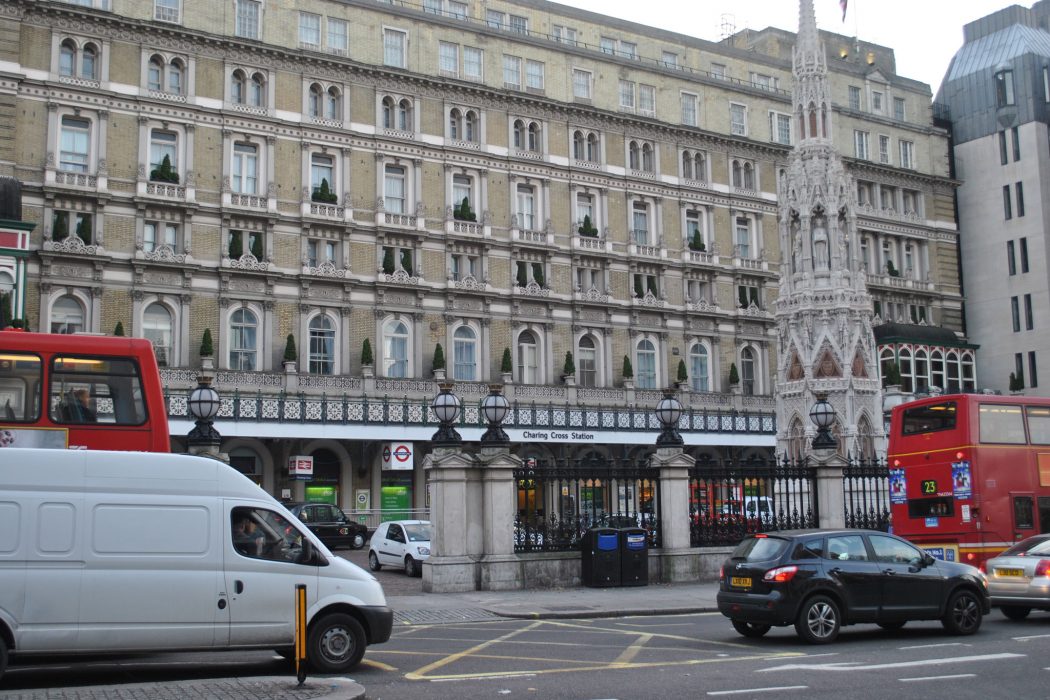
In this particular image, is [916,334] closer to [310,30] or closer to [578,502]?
[310,30]

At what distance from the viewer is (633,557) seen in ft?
84.0

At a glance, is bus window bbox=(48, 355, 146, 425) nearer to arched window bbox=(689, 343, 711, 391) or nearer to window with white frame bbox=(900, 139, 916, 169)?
arched window bbox=(689, 343, 711, 391)

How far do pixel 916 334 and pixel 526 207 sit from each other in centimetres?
2442

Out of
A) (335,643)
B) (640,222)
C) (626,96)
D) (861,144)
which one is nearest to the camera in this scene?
(335,643)

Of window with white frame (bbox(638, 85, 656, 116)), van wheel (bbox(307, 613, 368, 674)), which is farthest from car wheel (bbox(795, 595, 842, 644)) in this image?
window with white frame (bbox(638, 85, 656, 116))

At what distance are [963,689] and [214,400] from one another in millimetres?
17152

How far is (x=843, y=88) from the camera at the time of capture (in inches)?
2729

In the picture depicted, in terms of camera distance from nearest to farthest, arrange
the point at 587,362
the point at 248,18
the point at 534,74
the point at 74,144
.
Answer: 1. the point at 74,144
2. the point at 248,18
3. the point at 587,362
4. the point at 534,74

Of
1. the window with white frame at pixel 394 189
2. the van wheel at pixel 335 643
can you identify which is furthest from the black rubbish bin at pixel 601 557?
the window with white frame at pixel 394 189

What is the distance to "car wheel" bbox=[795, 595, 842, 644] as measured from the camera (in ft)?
53.5

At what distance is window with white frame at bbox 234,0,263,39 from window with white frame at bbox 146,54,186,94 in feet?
10.3

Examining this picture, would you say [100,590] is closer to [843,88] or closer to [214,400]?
[214,400]

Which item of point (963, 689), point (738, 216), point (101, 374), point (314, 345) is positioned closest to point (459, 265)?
point (314, 345)

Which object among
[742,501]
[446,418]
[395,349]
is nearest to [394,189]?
[395,349]
